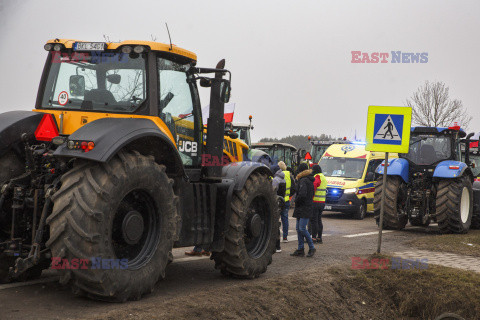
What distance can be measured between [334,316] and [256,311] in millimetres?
1602

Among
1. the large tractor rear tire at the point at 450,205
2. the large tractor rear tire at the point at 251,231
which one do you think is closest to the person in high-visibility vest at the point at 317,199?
the large tractor rear tire at the point at 450,205

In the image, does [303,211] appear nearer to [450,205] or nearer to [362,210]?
[450,205]

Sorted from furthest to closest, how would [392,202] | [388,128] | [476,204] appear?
[476,204] < [392,202] < [388,128]

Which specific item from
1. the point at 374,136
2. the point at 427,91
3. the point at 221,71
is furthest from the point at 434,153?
the point at 427,91

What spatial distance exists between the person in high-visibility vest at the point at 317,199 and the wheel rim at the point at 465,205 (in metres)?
4.77

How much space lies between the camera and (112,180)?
6129 millimetres

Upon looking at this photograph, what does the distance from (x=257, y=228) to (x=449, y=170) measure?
8.78 meters

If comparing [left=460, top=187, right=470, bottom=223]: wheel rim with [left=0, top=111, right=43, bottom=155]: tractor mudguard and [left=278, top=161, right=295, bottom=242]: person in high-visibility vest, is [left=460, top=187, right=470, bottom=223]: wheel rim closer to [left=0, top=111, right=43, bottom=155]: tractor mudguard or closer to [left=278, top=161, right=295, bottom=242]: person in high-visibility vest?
[left=278, top=161, right=295, bottom=242]: person in high-visibility vest

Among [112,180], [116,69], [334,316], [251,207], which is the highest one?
[116,69]

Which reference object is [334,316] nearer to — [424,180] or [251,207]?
[251,207]

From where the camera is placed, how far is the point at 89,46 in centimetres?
717

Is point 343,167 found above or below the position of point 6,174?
below

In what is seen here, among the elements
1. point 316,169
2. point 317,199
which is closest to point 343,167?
point 317,199

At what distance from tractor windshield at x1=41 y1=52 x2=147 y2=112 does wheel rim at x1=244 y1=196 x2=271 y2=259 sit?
260 cm
